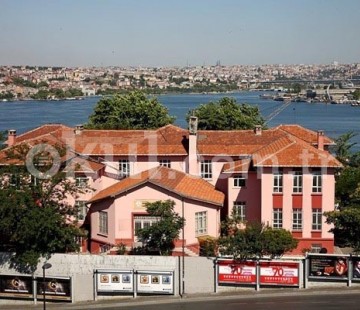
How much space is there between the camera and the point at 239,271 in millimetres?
18609

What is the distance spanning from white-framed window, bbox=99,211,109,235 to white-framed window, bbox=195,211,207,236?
3.07 metres

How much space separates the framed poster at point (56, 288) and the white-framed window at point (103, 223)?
385 centimetres

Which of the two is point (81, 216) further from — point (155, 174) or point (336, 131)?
point (336, 131)

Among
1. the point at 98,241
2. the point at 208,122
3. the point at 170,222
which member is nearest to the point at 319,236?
Answer: the point at 170,222

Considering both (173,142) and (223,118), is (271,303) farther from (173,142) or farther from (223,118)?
(223,118)

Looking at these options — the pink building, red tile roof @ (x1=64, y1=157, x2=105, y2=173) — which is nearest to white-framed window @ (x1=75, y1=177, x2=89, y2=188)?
the pink building

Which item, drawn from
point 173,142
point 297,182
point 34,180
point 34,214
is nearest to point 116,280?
point 34,214

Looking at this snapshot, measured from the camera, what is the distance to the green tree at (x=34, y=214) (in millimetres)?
18953

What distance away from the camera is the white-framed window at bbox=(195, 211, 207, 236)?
2212 cm

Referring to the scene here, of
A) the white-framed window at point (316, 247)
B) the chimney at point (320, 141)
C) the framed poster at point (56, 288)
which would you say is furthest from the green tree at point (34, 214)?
the chimney at point (320, 141)

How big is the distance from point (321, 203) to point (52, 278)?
9547 millimetres

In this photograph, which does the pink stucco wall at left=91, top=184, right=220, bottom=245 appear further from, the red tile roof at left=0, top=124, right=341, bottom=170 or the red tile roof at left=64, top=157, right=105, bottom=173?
the red tile roof at left=0, top=124, right=341, bottom=170

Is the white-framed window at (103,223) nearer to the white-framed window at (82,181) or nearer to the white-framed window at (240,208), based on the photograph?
the white-framed window at (82,181)

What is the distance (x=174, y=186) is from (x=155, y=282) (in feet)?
14.8
